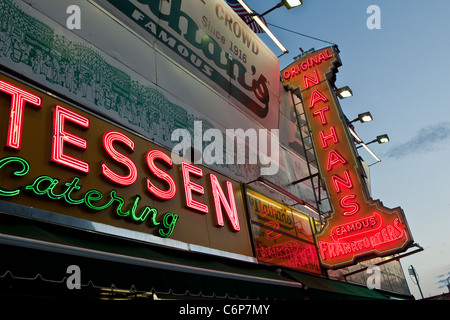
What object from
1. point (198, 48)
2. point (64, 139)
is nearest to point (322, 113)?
point (198, 48)

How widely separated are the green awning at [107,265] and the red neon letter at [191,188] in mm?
1063

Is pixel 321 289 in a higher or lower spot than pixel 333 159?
lower

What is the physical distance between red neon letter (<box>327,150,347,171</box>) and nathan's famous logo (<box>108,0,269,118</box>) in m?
2.29

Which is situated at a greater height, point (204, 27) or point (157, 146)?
point (204, 27)

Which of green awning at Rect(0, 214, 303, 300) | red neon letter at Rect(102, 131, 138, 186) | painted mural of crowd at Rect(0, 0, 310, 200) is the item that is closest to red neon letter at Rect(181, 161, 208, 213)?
painted mural of crowd at Rect(0, 0, 310, 200)

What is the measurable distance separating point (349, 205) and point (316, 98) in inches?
150

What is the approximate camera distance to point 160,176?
21.5 feet

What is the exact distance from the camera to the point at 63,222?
472 cm

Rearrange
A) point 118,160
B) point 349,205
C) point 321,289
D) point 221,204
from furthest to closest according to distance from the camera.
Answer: point 349,205
point 221,204
point 321,289
point 118,160

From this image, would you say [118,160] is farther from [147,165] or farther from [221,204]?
[221,204]

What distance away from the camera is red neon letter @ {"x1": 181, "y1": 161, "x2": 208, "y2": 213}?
22.8 feet
